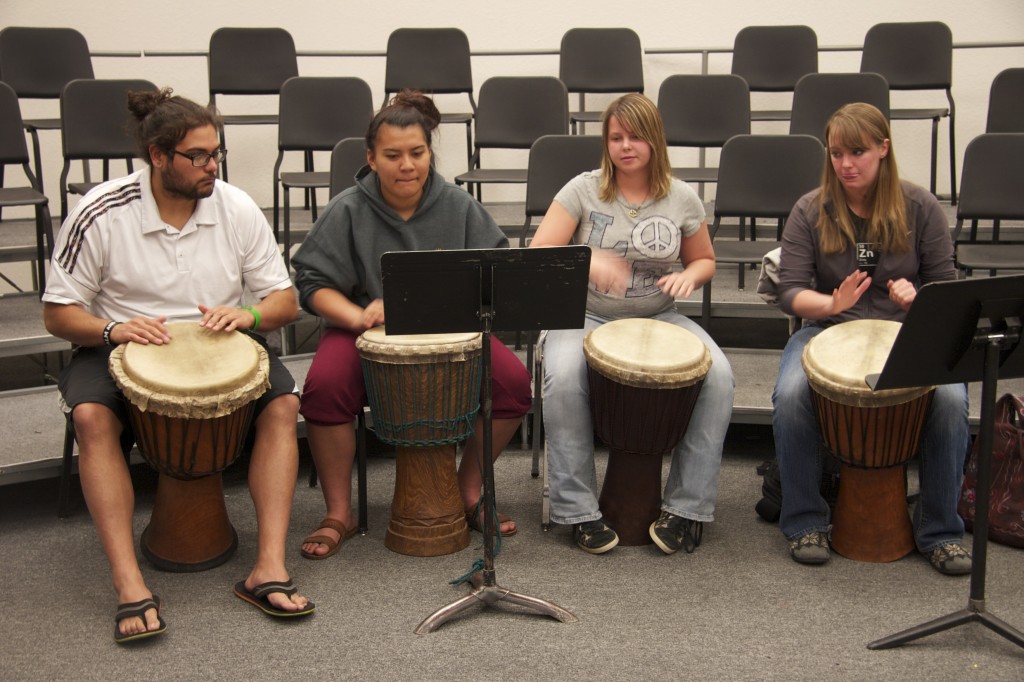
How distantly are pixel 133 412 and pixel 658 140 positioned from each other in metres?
1.63

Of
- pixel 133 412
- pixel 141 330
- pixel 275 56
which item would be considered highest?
pixel 275 56

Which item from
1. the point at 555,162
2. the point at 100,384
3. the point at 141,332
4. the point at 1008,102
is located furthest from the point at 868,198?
the point at 1008,102

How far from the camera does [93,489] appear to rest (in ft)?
8.73

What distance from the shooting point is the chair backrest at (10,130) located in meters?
4.42

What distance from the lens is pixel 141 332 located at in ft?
9.00

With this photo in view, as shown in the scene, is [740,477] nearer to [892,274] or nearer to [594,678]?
[892,274]

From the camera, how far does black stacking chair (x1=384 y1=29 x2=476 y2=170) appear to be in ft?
19.3

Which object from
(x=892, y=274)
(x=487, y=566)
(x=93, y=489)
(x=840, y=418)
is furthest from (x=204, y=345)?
(x=892, y=274)

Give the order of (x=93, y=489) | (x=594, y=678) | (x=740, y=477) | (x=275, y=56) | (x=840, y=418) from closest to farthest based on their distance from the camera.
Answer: (x=594, y=678)
(x=93, y=489)
(x=840, y=418)
(x=740, y=477)
(x=275, y=56)

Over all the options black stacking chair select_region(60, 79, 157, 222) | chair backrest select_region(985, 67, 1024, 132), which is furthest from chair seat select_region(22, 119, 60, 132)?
chair backrest select_region(985, 67, 1024, 132)

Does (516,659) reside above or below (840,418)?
below

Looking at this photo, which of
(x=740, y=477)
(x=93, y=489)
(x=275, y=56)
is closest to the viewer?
(x=93, y=489)

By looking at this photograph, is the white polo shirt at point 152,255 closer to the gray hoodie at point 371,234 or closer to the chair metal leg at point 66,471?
the gray hoodie at point 371,234

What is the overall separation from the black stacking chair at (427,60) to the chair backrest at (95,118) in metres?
1.54
